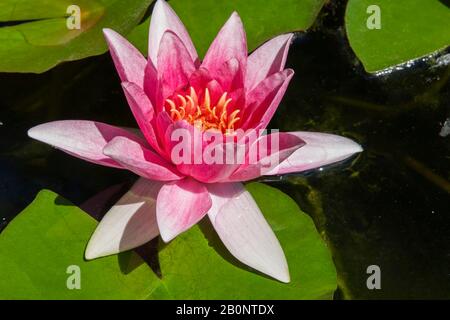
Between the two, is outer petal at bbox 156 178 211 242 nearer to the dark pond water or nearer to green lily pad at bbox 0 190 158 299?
green lily pad at bbox 0 190 158 299

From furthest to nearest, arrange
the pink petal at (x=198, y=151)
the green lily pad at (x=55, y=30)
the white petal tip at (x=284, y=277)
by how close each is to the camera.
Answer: the green lily pad at (x=55, y=30) → the white petal tip at (x=284, y=277) → the pink petal at (x=198, y=151)

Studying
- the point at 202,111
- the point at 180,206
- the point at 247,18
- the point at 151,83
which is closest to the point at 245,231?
the point at 180,206

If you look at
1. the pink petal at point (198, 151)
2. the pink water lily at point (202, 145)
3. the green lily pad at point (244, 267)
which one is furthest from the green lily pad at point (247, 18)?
the green lily pad at point (244, 267)

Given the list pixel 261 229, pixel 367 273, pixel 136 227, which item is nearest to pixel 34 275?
pixel 136 227

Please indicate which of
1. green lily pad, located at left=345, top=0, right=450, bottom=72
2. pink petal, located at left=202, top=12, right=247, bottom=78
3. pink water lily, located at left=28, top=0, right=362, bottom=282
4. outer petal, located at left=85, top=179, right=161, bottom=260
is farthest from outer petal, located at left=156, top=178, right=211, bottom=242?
green lily pad, located at left=345, top=0, right=450, bottom=72

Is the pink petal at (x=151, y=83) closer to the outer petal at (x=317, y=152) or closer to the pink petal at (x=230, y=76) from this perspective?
the pink petal at (x=230, y=76)
